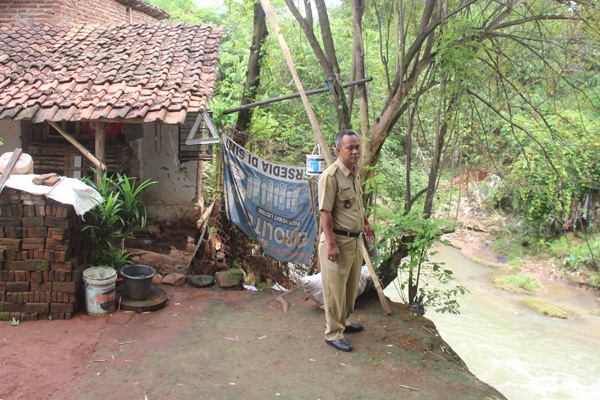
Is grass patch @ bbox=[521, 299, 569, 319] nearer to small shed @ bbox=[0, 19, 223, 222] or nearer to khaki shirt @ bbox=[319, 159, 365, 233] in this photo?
small shed @ bbox=[0, 19, 223, 222]

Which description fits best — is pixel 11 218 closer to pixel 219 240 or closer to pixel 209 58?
pixel 219 240

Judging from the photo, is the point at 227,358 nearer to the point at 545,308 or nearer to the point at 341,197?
the point at 341,197

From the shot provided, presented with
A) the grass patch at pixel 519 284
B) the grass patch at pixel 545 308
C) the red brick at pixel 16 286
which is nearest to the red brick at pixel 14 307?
the red brick at pixel 16 286

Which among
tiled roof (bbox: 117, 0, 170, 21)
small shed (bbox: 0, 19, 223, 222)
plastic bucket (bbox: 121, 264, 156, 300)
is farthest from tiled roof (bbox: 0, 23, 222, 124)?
tiled roof (bbox: 117, 0, 170, 21)

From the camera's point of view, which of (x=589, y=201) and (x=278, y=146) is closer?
(x=278, y=146)

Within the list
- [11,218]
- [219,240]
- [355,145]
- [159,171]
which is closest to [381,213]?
[355,145]

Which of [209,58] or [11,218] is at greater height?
[209,58]

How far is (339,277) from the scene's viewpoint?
3.70m

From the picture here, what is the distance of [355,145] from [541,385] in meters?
7.61

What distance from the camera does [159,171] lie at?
8.99 meters

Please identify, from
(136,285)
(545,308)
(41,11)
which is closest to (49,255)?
(136,285)

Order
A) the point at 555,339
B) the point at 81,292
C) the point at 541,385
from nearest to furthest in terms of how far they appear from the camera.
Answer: the point at 81,292
the point at 541,385
the point at 555,339

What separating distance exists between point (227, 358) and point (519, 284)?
11185 mm

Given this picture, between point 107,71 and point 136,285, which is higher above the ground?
point 107,71
